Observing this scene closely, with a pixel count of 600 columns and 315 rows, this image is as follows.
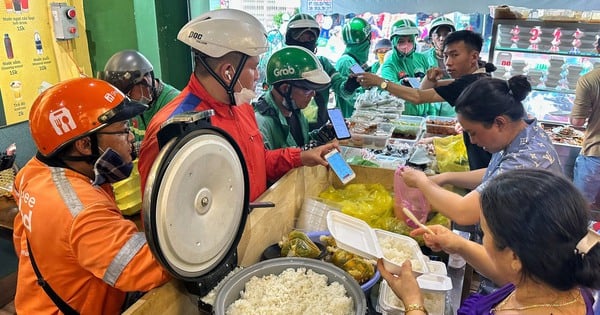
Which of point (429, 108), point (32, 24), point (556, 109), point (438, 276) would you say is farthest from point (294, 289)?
point (556, 109)

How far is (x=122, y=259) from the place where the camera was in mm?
1229

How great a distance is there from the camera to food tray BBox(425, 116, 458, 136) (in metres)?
4.01

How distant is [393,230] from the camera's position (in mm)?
2154

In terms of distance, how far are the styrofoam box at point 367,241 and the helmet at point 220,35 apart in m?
0.84

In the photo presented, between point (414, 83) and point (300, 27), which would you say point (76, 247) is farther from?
point (414, 83)

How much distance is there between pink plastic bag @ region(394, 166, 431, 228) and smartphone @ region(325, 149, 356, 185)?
0.28 m

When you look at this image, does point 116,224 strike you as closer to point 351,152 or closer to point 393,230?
point 393,230

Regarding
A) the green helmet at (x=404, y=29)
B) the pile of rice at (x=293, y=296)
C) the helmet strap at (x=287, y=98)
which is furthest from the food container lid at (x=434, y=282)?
the green helmet at (x=404, y=29)

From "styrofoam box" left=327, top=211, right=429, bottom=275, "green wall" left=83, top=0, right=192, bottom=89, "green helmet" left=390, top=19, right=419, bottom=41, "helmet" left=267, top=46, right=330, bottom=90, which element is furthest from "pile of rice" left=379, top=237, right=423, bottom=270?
"green helmet" left=390, top=19, right=419, bottom=41

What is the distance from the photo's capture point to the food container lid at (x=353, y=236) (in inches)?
59.7

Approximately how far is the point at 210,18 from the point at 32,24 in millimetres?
2508

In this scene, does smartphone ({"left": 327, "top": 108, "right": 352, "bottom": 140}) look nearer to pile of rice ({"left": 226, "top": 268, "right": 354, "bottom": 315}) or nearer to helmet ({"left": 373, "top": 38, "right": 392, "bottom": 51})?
pile of rice ({"left": 226, "top": 268, "right": 354, "bottom": 315})

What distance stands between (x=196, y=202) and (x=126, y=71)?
2.20m

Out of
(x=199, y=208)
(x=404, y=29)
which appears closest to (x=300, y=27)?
(x=404, y=29)
